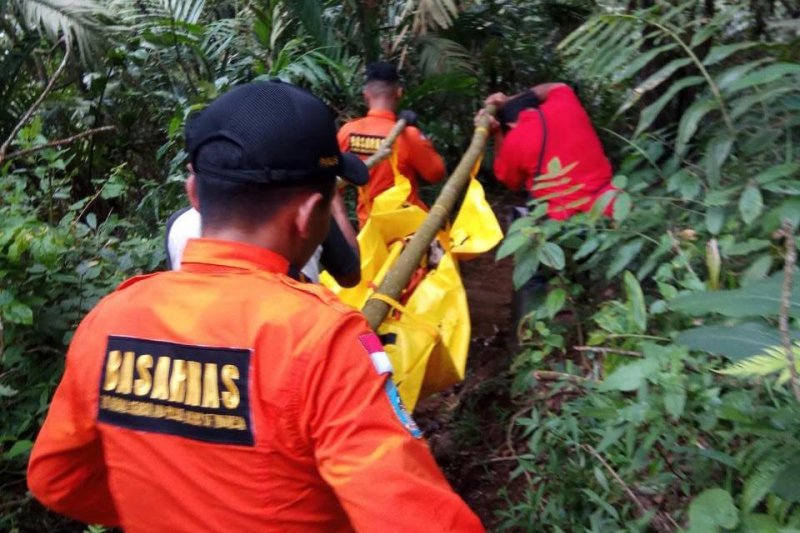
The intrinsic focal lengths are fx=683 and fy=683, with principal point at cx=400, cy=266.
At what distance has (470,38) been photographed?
5461mm

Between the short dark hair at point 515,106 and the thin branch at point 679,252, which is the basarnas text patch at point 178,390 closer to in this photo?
the thin branch at point 679,252

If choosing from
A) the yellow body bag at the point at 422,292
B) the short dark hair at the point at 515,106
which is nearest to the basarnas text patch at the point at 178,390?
the yellow body bag at the point at 422,292

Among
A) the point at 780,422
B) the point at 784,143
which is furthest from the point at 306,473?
the point at 784,143

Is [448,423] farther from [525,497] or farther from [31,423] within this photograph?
[31,423]

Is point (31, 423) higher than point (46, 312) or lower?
lower

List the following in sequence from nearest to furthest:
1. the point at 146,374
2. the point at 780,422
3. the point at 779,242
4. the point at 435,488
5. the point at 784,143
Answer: the point at 435,488 < the point at 146,374 < the point at 780,422 < the point at 779,242 < the point at 784,143

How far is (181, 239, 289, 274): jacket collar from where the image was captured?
1190 mm

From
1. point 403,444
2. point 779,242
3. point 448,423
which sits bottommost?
point 448,423

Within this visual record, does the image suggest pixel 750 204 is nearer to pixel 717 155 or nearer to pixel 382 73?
pixel 717 155

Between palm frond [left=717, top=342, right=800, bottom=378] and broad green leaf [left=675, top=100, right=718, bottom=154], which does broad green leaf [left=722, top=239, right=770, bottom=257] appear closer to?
broad green leaf [left=675, top=100, right=718, bottom=154]

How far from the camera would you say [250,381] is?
1.06m

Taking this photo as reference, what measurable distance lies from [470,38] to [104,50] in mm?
2951

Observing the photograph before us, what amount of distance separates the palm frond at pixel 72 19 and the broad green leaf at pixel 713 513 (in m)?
5.23

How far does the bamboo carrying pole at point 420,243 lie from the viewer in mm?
2256
